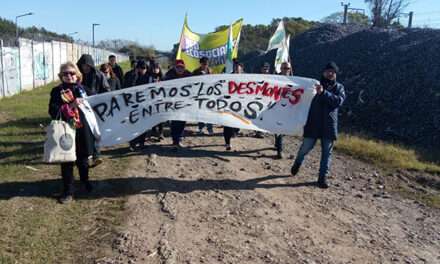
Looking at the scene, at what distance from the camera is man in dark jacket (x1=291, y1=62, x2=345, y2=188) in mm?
6477

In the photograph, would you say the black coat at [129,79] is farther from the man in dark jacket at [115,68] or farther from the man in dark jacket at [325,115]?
the man in dark jacket at [325,115]

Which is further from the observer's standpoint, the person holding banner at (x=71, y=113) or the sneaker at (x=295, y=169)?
the sneaker at (x=295, y=169)

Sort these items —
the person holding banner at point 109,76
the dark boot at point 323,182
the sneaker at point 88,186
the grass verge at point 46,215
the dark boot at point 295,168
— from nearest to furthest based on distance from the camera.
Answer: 1. the grass verge at point 46,215
2. the sneaker at point 88,186
3. the dark boot at point 323,182
4. the dark boot at point 295,168
5. the person holding banner at point 109,76

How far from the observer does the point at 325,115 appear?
6.64m

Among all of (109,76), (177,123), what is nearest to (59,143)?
(177,123)

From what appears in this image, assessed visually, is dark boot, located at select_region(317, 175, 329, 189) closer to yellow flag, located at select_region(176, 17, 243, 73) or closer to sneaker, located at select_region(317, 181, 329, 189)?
sneaker, located at select_region(317, 181, 329, 189)

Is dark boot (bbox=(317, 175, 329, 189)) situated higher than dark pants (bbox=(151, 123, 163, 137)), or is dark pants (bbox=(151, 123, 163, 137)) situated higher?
dark pants (bbox=(151, 123, 163, 137))

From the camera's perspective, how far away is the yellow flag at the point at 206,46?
486 inches

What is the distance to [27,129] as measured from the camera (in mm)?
10602

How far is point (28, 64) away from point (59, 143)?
18.9 metres

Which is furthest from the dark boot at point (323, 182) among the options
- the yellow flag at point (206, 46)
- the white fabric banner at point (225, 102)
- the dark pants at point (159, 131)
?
the yellow flag at point (206, 46)

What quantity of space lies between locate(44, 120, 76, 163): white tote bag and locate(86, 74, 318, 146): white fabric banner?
3.97ft

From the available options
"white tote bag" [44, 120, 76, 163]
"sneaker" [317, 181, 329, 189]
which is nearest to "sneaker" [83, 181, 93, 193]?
"white tote bag" [44, 120, 76, 163]

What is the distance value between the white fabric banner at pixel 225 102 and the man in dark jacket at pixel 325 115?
165 mm
